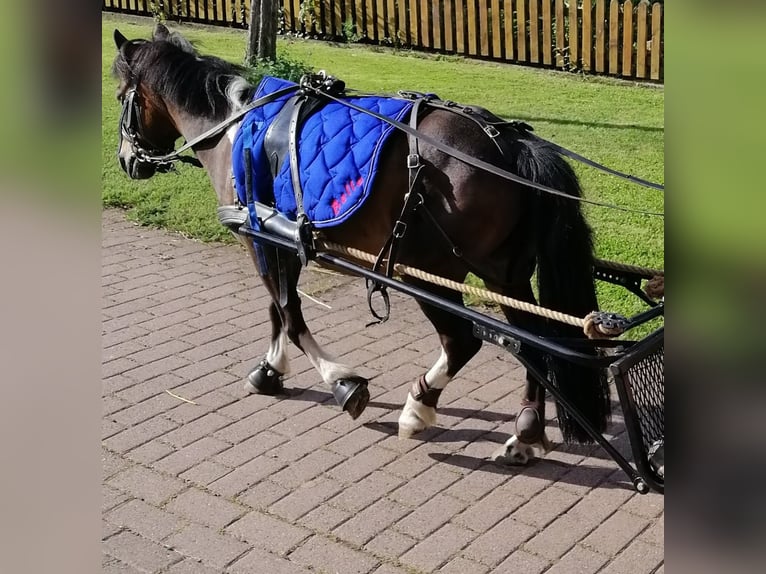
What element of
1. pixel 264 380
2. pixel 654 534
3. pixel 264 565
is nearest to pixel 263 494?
pixel 264 565

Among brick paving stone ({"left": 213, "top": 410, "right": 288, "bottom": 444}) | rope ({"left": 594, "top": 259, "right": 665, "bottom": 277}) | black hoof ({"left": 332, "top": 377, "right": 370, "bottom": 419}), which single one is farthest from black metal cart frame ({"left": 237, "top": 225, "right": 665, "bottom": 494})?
brick paving stone ({"left": 213, "top": 410, "right": 288, "bottom": 444})

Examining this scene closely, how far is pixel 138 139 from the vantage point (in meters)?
4.98

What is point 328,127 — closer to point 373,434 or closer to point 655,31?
point 373,434

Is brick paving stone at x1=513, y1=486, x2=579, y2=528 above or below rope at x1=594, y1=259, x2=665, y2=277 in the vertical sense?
below

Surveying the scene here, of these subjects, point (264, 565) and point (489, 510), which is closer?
point (264, 565)

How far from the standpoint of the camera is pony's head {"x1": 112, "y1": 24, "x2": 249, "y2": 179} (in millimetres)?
4656

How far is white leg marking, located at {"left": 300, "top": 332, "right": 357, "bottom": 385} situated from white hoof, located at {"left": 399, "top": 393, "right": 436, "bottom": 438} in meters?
0.32

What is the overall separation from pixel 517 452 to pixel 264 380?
4.79ft

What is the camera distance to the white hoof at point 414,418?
4.29m

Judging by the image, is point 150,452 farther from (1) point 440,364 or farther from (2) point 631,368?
(2) point 631,368

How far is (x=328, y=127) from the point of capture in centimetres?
394

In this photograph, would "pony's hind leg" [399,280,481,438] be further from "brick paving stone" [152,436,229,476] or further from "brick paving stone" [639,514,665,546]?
"brick paving stone" [639,514,665,546]

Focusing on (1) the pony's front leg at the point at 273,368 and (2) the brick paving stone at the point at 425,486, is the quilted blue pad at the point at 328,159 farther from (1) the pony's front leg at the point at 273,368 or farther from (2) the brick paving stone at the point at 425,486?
(2) the brick paving stone at the point at 425,486
